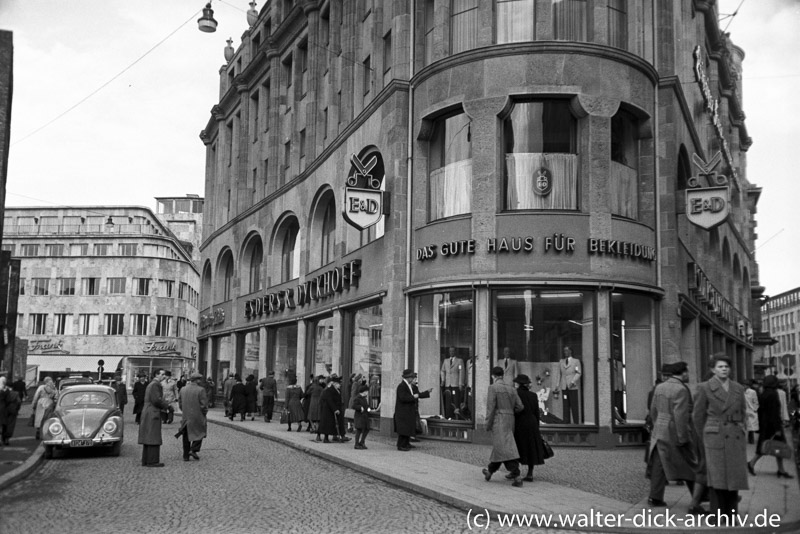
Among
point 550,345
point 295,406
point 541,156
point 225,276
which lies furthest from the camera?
point 225,276

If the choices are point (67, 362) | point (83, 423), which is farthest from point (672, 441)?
point (67, 362)

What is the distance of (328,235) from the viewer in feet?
109

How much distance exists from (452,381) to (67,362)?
71.6 m

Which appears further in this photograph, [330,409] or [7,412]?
[330,409]

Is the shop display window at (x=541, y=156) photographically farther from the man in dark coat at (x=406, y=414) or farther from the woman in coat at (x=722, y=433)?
the woman in coat at (x=722, y=433)

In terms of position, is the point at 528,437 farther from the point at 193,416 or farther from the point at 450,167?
the point at 450,167

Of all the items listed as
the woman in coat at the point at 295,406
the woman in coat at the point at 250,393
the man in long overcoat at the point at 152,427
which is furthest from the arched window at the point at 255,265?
the man in long overcoat at the point at 152,427

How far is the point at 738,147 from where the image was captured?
5644 cm

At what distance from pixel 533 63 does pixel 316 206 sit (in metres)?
13.7

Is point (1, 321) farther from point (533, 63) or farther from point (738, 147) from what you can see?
point (738, 147)

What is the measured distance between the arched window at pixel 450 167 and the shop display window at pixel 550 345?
293 centimetres

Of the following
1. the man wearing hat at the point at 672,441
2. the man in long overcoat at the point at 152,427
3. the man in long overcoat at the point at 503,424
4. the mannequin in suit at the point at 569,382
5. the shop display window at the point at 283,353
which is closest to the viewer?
the man wearing hat at the point at 672,441

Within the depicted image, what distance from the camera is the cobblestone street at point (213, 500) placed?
33.2ft

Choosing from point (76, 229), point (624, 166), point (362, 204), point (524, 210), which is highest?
point (76, 229)
